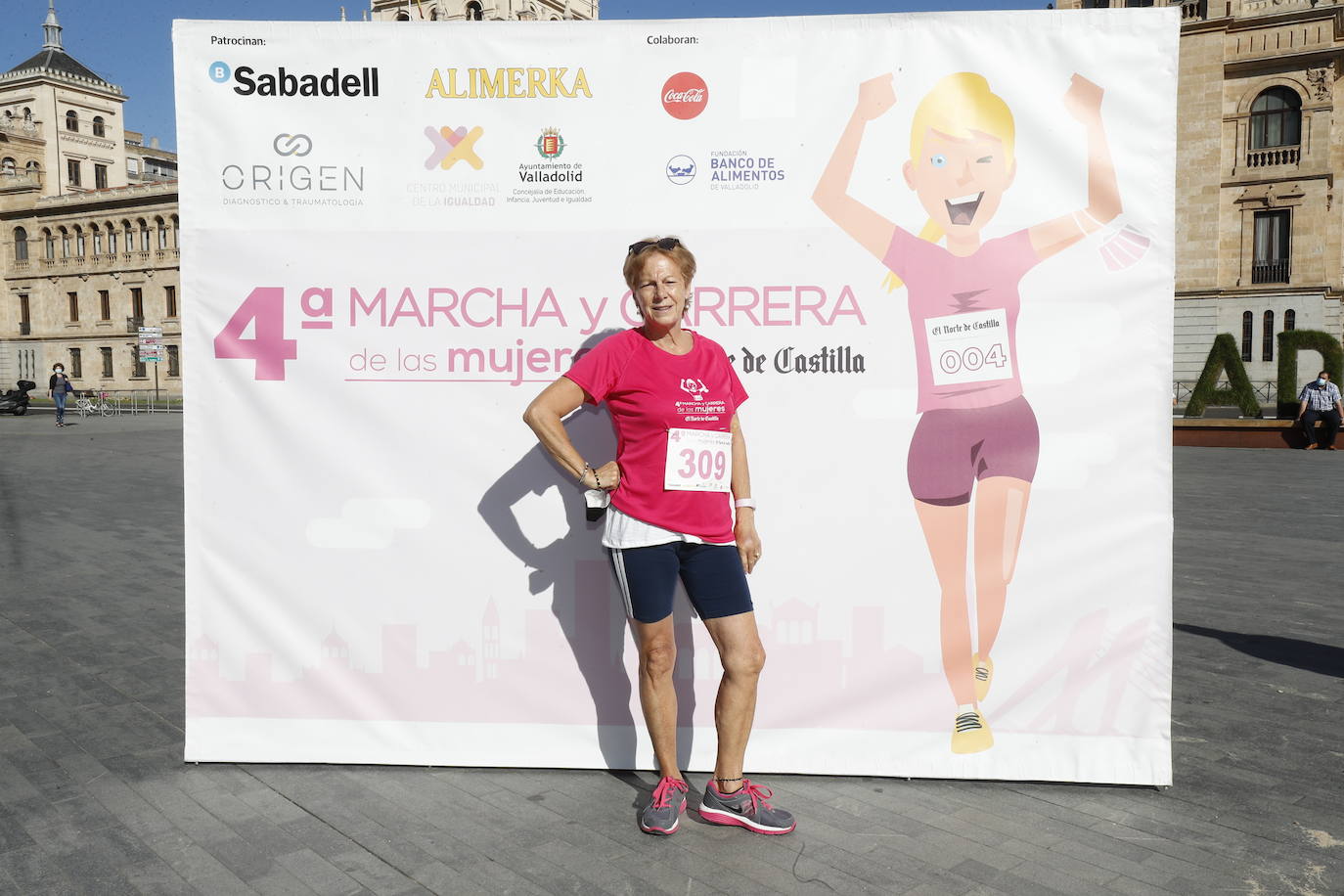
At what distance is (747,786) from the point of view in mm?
3582

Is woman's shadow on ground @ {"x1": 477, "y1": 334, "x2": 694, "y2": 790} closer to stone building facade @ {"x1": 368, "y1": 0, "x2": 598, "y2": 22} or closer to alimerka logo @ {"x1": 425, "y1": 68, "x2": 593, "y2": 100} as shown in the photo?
alimerka logo @ {"x1": 425, "y1": 68, "x2": 593, "y2": 100}

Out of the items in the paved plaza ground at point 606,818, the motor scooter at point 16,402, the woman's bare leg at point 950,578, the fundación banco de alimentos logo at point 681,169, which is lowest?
the paved plaza ground at point 606,818

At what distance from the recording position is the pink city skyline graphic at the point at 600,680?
13.1ft

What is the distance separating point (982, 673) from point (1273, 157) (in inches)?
1646

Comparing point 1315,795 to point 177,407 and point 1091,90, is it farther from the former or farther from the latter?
point 177,407

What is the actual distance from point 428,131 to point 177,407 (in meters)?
46.9

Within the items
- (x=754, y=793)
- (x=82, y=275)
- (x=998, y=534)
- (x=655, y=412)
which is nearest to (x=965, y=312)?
(x=998, y=534)

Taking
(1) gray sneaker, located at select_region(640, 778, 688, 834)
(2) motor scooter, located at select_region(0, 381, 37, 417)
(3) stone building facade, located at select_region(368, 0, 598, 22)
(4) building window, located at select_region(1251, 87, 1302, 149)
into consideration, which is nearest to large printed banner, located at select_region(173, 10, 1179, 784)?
(1) gray sneaker, located at select_region(640, 778, 688, 834)

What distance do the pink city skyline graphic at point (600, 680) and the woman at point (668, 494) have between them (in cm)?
55

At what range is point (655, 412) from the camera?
3428mm

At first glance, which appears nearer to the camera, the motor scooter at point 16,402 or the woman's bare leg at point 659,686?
the woman's bare leg at point 659,686

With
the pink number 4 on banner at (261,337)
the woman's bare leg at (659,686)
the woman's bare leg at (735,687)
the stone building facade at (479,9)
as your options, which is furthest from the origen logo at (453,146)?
the stone building facade at (479,9)

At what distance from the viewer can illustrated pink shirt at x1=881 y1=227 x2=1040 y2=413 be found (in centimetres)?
394

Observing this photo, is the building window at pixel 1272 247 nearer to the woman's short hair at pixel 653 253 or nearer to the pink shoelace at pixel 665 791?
the woman's short hair at pixel 653 253
